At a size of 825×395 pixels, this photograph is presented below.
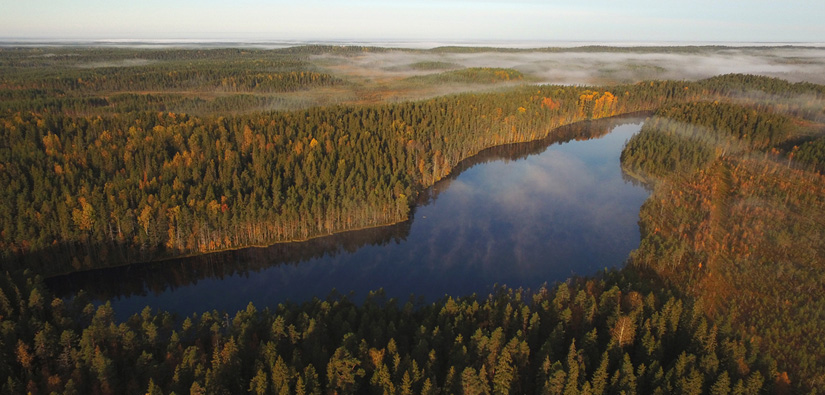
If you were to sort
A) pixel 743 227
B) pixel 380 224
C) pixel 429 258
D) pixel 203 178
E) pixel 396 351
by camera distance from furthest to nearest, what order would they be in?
1. pixel 203 178
2. pixel 380 224
3. pixel 743 227
4. pixel 429 258
5. pixel 396 351

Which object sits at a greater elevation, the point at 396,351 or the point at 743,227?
the point at 396,351

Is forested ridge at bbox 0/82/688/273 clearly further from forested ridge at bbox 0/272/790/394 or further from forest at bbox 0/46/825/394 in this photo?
forested ridge at bbox 0/272/790/394

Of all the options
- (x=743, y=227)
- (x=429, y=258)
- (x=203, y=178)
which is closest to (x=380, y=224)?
(x=429, y=258)

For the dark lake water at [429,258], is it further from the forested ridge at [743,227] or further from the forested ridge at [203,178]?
the forested ridge at [743,227]

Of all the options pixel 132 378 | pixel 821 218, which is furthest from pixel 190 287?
pixel 821 218

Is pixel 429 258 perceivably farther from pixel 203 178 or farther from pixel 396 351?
pixel 203 178

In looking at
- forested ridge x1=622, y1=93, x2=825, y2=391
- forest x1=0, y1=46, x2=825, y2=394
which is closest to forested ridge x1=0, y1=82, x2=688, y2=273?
forest x1=0, y1=46, x2=825, y2=394
